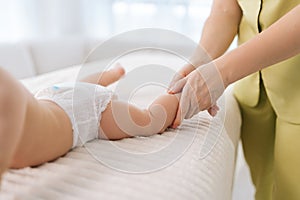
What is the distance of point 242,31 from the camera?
1.20 metres

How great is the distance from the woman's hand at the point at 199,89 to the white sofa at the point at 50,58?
838 mm

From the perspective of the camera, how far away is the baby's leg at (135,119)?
88cm

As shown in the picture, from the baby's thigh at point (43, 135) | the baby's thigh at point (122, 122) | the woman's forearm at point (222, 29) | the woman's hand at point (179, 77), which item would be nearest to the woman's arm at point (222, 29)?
the woman's forearm at point (222, 29)

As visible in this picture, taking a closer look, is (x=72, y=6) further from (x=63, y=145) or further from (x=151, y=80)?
(x=63, y=145)

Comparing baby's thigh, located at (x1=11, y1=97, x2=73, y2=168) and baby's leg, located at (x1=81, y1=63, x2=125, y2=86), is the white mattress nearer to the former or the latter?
baby's thigh, located at (x1=11, y1=97, x2=73, y2=168)

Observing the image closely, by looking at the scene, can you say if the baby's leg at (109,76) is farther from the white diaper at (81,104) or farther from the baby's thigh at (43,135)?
the baby's thigh at (43,135)

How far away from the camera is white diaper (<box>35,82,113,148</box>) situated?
822 mm

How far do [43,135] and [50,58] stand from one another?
1.53 meters

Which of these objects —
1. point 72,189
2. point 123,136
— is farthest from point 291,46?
point 72,189

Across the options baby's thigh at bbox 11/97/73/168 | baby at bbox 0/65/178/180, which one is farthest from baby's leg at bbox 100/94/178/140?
baby's thigh at bbox 11/97/73/168

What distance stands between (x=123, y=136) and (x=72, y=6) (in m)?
1.67

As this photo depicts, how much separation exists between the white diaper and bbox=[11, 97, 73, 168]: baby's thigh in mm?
21

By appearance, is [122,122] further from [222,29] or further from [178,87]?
[222,29]

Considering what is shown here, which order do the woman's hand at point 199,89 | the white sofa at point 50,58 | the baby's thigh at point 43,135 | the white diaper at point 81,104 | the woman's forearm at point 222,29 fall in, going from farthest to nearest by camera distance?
the white sofa at point 50,58
the woman's forearm at point 222,29
the woman's hand at point 199,89
the white diaper at point 81,104
the baby's thigh at point 43,135
